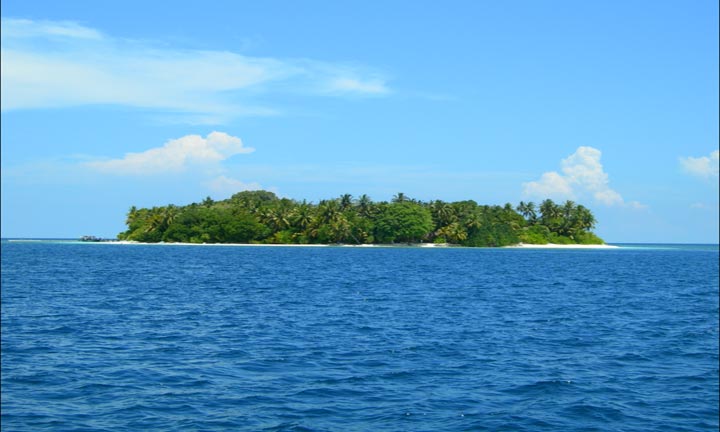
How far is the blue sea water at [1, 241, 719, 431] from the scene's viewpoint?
61.2ft

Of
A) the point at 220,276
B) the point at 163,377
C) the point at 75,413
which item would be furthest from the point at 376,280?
the point at 75,413

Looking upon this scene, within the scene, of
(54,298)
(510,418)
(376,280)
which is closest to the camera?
(510,418)

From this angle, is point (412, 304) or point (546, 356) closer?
point (546, 356)

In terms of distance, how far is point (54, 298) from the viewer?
4694cm

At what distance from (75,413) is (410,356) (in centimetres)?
1356

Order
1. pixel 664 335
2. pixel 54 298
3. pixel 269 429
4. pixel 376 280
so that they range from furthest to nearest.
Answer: pixel 376 280, pixel 54 298, pixel 664 335, pixel 269 429

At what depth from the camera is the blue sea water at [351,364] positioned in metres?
18.7

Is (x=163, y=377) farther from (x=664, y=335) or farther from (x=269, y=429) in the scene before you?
(x=664, y=335)

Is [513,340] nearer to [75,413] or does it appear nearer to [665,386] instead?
[665,386]

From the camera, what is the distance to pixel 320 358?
26766 mm

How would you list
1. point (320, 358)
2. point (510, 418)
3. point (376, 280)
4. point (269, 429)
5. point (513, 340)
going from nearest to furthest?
point (269, 429)
point (510, 418)
point (320, 358)
point (513, 340)
point (376, 280)

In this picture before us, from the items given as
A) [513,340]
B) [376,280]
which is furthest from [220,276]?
[513,340]

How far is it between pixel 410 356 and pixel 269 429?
36.5 ft

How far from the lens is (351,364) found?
25625 millimetres
